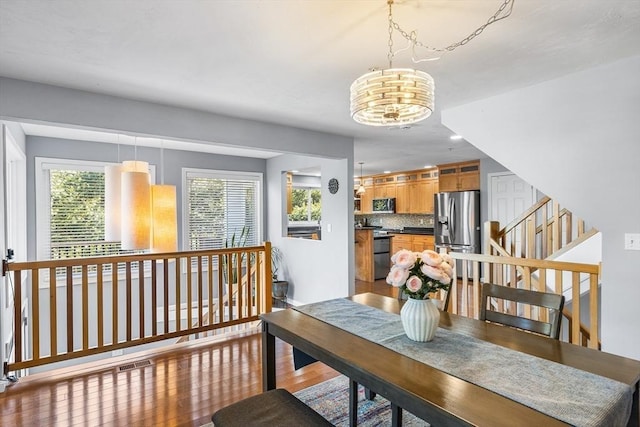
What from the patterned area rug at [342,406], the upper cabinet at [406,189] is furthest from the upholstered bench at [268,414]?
the upper cabinet at [406,189]

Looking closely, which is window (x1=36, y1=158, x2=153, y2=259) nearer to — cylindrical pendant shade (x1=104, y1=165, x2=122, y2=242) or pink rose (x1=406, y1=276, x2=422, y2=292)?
cylindrical pendant shade (x1=104, y1=165, x2=122, y2=242)

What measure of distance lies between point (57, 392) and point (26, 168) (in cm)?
310

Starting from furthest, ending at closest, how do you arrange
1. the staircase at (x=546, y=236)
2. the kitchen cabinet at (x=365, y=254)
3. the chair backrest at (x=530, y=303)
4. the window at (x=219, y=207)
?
the kitchen cabinet at (x=365, y=254)
the window at (x=219, y=207)
the staircase at (x=546, y=236)
the chair backrest at (x=530, y=303)

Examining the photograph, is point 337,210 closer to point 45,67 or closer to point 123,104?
Result: point 123,104

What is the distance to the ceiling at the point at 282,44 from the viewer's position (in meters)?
1.79

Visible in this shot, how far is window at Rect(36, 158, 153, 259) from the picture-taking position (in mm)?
4566

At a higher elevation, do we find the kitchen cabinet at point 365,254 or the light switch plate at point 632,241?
the light switch plate at point 632,241

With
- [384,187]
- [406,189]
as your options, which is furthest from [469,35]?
→ [384,187]

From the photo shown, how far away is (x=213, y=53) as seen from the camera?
2283 millimetres

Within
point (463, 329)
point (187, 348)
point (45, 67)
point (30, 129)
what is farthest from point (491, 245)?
point (30, 129)

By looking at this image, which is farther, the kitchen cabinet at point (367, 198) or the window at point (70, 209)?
the kitchen cabinet at point (367, 198)

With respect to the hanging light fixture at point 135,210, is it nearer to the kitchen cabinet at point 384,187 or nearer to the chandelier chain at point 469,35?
the chandelier chain at point 469,35

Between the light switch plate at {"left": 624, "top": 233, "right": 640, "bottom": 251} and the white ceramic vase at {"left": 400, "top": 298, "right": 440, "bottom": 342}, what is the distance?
5.98 ft

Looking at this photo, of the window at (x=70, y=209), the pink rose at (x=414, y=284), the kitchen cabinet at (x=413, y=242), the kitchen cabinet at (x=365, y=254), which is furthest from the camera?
the kitchen cabinet at (x=413, y=242)
